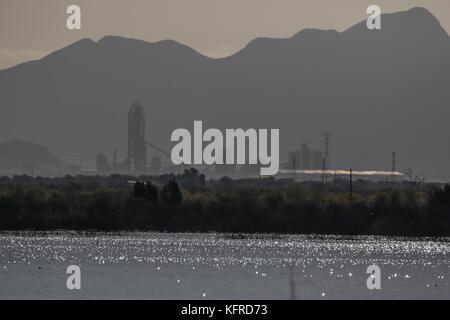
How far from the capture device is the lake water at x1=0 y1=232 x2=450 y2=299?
75.8 meters

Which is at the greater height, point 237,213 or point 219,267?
point 237,213

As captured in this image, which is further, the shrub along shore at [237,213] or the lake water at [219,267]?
the shrub along shore at [237,213]

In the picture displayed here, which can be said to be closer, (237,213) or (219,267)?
(219,267)

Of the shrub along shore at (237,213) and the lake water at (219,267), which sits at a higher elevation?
the shrub along shore at (237,213)

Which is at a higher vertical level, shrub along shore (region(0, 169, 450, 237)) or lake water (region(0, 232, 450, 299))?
shrub along shore (region(0, 169, 450, 237))

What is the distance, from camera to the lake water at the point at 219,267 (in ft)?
249

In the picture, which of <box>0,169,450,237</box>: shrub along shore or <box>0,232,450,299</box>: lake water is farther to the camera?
<box>0,169,450,237</box>: shrub along shore

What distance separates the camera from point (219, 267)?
3834 inches

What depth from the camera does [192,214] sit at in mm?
168250
